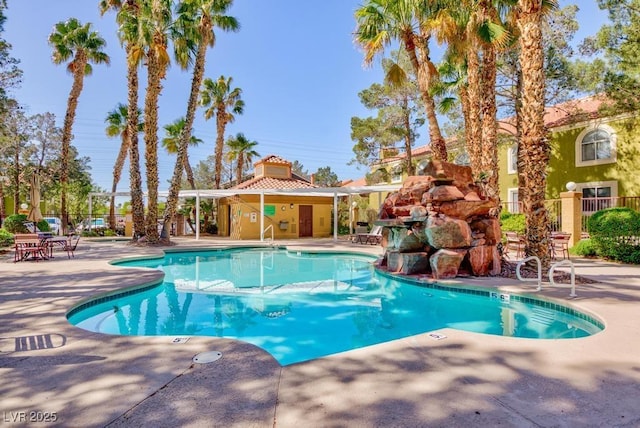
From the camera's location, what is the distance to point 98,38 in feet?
72.2

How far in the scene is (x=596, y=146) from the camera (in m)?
18.7

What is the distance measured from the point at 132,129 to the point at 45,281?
11.9m

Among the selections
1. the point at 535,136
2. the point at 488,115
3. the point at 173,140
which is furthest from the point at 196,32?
the point at 535,136

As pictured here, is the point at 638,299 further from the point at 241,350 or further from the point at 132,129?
the point at 132,129

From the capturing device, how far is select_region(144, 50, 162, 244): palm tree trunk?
55.9ft

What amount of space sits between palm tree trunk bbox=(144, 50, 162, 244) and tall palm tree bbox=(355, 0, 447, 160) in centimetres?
1024

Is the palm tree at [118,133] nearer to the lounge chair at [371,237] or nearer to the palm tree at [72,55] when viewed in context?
the palm tree at [72,55]

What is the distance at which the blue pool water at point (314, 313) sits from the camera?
19.5 feet

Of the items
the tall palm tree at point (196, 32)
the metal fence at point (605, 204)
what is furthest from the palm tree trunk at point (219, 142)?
the metal fence at point (605, 204)

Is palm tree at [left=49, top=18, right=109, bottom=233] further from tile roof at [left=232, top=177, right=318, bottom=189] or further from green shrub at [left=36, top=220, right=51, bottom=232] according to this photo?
tile roof at [left=232, top=177, right=318, bottom=189]

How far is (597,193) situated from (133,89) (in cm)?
2498

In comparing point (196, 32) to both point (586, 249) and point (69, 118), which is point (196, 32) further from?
point (586, 249)

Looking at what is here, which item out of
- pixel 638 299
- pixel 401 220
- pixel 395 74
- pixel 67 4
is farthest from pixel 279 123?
pixel 638 299

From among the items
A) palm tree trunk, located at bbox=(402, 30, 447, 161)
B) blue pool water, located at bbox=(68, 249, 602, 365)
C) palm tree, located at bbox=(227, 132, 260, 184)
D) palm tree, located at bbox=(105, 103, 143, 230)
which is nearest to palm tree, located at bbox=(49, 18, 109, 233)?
palm tree, located at bbox=(105, 103, 143, 230)
